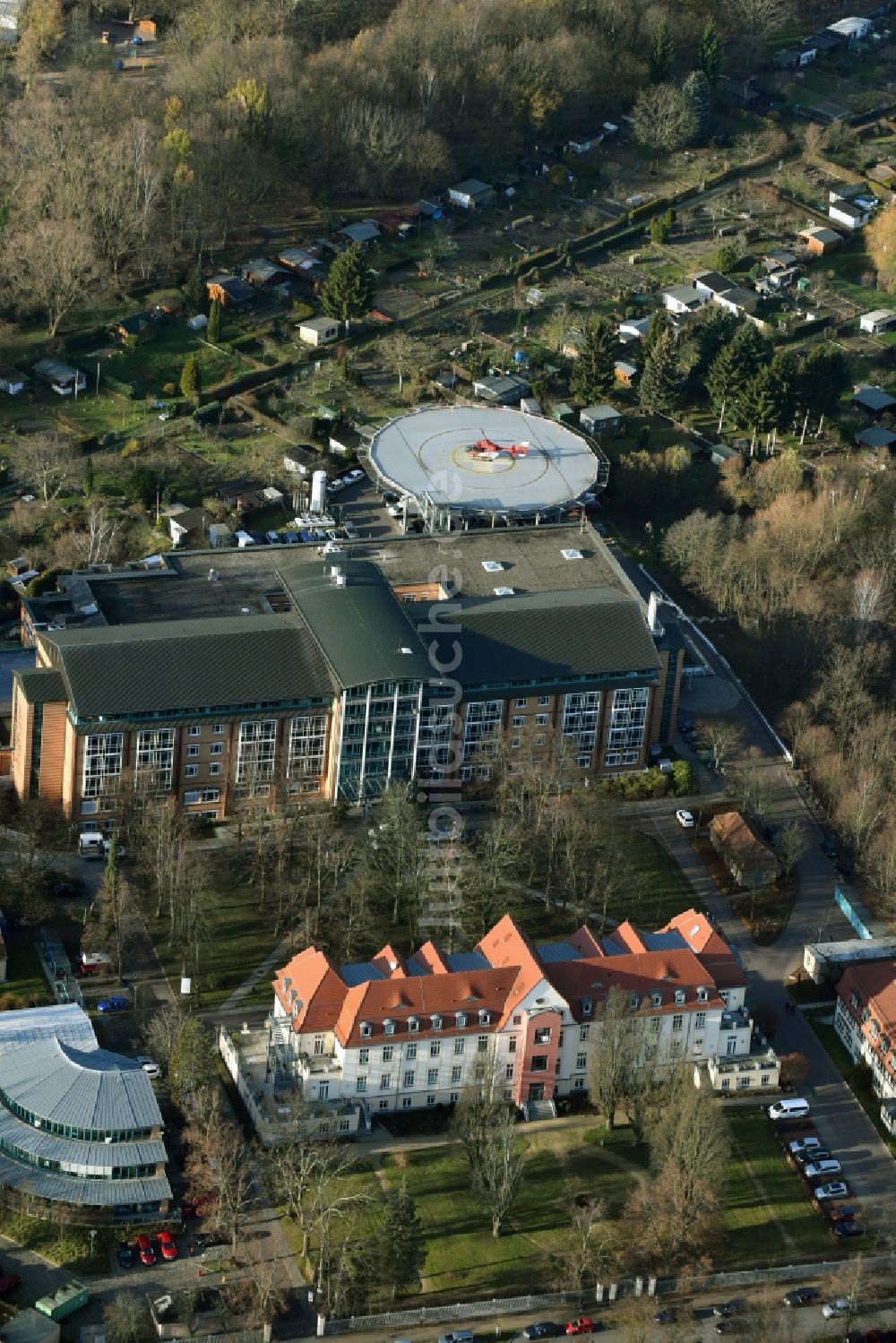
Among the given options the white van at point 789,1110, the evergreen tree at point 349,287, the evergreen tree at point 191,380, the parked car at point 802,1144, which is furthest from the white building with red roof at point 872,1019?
the evergreen tree at point 349,287

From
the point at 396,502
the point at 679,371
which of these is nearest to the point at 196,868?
the point at 396,502

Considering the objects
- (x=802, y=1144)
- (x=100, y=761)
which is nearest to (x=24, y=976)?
(x=100, y=761)

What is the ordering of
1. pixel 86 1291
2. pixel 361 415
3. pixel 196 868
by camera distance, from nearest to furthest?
pixel 86 1291, pixel 196 868, pixel 361 415

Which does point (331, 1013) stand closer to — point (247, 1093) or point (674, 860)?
point (247, 1093)

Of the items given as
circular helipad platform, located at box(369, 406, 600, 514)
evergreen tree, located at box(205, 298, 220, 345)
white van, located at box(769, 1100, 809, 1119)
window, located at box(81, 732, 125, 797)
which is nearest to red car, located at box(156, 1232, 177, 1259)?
white van, located at box(769, 1100, 809, 1119)

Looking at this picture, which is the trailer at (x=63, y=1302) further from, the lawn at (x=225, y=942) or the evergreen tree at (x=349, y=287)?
the evergreen tree at (x=349, y=287)

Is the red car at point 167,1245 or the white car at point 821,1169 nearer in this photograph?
the red car at point 167,1245

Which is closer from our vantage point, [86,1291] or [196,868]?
[86,1291]
